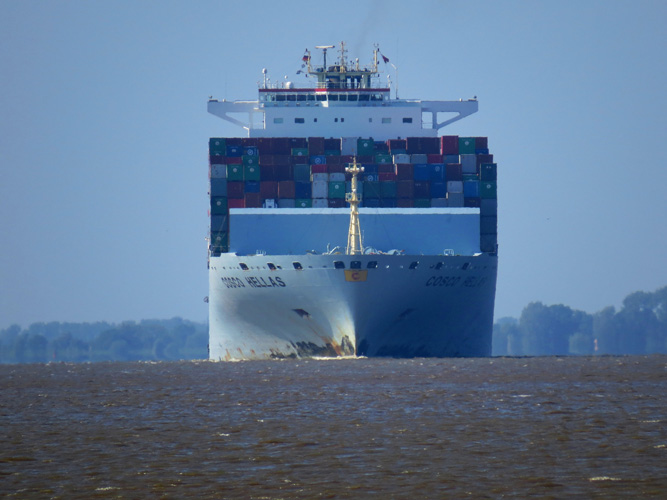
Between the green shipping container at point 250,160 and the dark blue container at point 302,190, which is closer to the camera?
the dark blue container at point 302,190

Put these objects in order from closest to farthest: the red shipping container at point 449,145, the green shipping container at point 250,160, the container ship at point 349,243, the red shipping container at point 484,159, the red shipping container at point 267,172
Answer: the container ship at point 349,243, the red shipping container at point 267,172, the green shipping container at point 250,160, the red shipping container at point 484,159, the red shipping container at point 449,145

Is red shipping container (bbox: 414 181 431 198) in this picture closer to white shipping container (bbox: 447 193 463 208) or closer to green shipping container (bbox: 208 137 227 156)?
white shipping container (bbox: 447 193 463 208)

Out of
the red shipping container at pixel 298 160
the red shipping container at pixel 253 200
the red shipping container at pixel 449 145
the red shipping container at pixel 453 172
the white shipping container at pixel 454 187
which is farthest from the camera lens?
the red shipping container at pixel 449 145

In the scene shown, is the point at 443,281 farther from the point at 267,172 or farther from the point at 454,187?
the point at 267,172

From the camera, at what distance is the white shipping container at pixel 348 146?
59.1m

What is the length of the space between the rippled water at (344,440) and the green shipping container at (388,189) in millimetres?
17698

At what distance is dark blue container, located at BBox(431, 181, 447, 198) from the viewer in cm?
5634

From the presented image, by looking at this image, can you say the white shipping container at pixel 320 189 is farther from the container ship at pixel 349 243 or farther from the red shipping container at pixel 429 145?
the red shipping container at pixel 429 145

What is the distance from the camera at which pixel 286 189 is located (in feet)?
185

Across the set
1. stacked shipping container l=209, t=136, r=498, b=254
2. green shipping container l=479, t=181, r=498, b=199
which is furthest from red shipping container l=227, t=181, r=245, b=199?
green shipping container l=479, t=181, r=498, b=199

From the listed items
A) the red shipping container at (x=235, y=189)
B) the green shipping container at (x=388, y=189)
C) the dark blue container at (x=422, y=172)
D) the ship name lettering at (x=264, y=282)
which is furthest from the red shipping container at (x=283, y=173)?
the ship name lettering at (x=264, y=282)

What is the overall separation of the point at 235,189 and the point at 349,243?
9298mm

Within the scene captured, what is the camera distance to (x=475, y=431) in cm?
2305

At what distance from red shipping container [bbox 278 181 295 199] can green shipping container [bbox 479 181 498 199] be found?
9.57 metres
